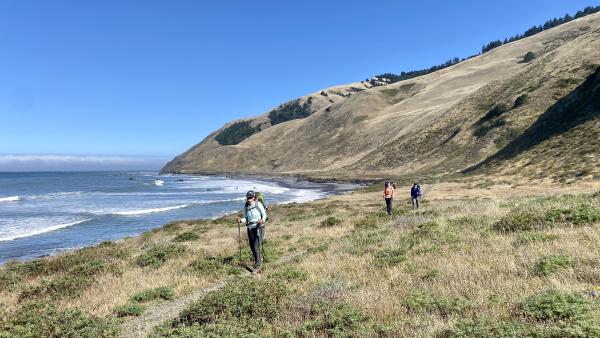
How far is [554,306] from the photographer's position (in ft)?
18.9

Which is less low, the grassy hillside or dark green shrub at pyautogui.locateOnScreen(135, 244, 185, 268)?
the grassy hillside

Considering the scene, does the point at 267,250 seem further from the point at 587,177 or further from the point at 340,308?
the point at 587,177

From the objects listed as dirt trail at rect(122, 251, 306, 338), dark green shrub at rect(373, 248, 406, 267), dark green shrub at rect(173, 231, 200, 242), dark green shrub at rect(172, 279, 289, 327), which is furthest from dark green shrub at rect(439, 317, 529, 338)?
dark green shrub at rect(173, 231, 200, 242)

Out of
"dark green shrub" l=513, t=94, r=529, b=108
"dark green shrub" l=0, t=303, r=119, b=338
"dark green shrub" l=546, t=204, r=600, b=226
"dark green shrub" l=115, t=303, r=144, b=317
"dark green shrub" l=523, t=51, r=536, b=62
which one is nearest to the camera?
"dark green shrub" l=0, t=303, r=119, b=338

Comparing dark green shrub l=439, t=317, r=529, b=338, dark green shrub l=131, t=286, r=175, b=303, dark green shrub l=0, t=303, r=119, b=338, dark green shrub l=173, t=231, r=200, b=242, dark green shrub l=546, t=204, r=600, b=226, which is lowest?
dark green shrub l=173, t=231, r=200, b=242

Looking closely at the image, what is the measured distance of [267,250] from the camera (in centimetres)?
1639

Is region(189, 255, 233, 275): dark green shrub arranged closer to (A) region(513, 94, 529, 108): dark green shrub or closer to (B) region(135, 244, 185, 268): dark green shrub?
(B) region(135, 244, 185, 268): dark green shrub

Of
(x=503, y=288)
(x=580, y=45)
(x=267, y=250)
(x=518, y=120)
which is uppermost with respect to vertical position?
(x=580, y=45)

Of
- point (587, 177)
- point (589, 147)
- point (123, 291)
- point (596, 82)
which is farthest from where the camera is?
point (596, 82)

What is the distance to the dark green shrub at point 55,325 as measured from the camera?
7500 mm

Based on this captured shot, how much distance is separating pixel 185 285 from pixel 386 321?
7050 millimetres

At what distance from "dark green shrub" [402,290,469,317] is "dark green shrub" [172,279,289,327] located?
2422 millimetres

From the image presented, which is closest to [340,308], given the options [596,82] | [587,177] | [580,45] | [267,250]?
[267,250]

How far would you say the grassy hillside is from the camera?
20.0 feet
